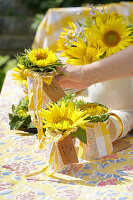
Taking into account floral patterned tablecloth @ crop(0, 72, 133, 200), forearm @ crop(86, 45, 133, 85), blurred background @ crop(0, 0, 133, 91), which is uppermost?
blurred background @ crop(0, 0, 133, 91)

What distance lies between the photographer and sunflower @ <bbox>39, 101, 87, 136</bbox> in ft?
2.67

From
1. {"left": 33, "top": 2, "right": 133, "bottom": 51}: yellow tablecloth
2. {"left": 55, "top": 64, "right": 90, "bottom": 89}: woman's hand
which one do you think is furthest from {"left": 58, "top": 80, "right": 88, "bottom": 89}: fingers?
{"left": 33, "top": 2, "right": 133, "bottom": 51}: yellow tablecloth

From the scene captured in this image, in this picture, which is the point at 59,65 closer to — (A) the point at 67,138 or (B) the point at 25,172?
(A) the point at 67,138

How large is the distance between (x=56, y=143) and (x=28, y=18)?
4368mm

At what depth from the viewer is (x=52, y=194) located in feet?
2.43

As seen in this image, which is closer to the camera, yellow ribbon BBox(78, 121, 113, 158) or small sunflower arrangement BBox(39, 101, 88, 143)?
small sunflower arrangement BBox(39, 101, 88, 143)

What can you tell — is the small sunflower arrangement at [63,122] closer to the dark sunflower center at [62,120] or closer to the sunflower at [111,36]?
the dark sunflower center at [62,120]

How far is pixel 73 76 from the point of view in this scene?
98 cm

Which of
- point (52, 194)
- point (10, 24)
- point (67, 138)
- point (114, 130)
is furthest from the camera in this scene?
point (10, 24)

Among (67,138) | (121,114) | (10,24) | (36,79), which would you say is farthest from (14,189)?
(10,24)

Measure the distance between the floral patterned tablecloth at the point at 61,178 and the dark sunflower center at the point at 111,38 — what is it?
356mm

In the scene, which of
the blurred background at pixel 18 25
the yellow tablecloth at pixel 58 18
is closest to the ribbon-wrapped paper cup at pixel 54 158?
the yellow tablecloth at pixel 58 18

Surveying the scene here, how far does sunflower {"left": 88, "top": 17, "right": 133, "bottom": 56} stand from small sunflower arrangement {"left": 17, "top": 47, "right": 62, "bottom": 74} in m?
0.24

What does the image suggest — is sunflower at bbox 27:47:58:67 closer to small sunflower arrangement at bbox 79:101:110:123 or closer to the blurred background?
small sunflower arrangement at bbox 79:101:110:123
